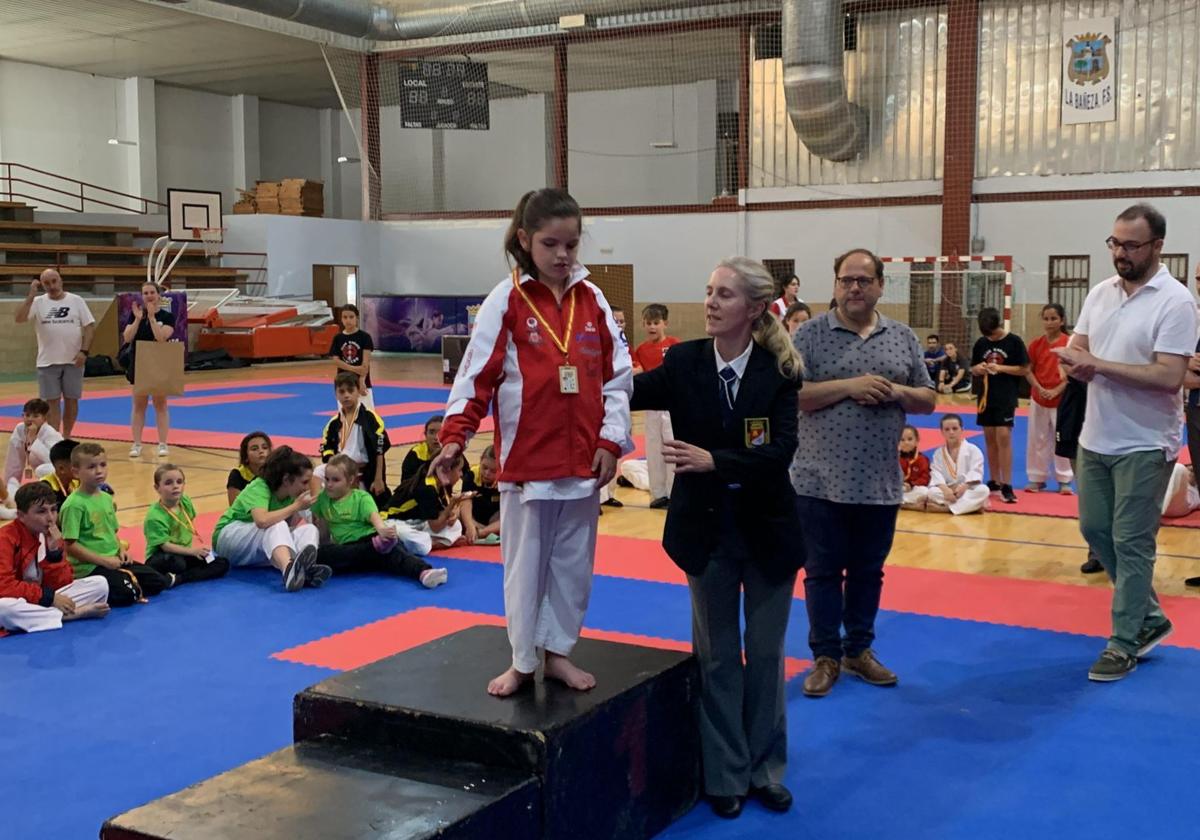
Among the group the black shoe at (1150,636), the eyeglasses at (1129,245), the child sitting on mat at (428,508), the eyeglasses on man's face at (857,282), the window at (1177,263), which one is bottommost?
the black shoe at (1150,636)

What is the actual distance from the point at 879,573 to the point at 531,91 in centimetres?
2490

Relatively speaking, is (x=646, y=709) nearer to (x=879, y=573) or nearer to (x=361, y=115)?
(x=879, y=573)

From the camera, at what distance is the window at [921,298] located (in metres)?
20.1

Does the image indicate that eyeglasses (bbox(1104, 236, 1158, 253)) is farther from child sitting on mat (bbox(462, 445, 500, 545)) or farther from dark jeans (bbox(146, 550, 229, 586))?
dark jeans (bbox(146, 550, 229, 586))

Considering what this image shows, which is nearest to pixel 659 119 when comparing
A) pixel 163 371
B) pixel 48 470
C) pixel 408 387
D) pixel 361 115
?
pixel 361 115

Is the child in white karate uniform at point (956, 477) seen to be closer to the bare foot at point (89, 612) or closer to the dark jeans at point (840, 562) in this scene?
the dark jeans at point (840, 562)

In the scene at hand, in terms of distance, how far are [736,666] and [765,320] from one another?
3.67 feet

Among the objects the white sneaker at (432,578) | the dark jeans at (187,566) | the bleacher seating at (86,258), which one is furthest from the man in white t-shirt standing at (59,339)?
the bleacher seating at (86,258)

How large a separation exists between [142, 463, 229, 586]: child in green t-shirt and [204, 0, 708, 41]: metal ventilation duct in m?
15.3

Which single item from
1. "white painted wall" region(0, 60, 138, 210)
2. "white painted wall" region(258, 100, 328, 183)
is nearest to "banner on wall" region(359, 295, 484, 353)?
"white painted wall" region(258, 100, 328, 183)

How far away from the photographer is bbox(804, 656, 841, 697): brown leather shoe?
4.84m

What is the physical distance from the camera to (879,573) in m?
4.93

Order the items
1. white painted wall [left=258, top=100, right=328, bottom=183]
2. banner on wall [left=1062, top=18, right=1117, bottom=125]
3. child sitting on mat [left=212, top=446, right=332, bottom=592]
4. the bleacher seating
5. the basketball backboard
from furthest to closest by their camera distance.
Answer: white painted wall [left=258, top=100, right=328, bottom=183] < the basketball backboard < the bleacher seating < banner on wall [left=1062, top=18, right=1117, bottom=125] < child sitting on mat [left=212, top=446, right=332, bottom=592]

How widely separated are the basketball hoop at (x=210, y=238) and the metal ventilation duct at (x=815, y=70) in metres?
12.4
